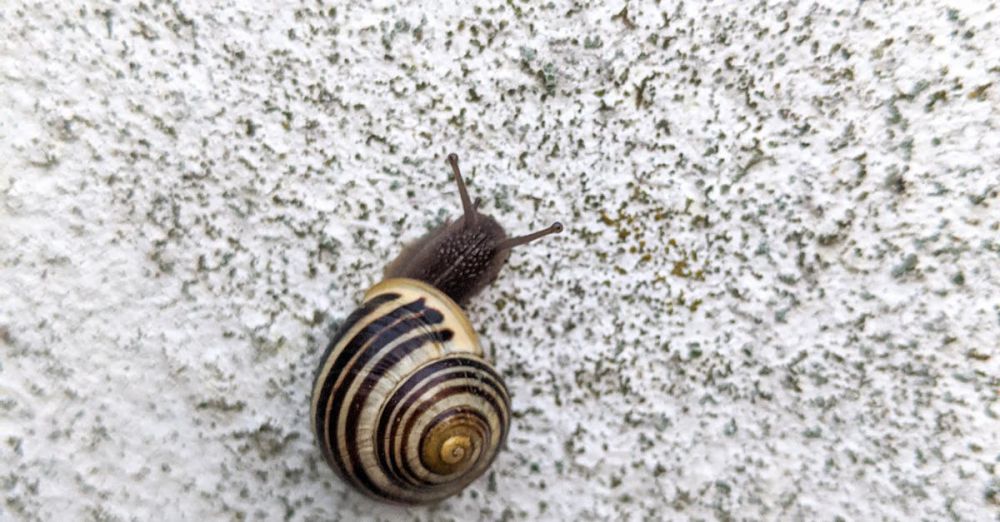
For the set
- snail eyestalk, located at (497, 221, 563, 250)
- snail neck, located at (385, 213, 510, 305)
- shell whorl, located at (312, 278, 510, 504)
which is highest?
snail eyestalk, located at (497, 221, 563, 250)

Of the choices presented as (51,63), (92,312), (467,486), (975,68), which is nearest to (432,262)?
(467,486)

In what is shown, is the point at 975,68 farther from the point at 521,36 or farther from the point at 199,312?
the point at 199,312

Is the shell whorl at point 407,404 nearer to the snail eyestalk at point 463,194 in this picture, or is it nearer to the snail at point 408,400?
the snail at point 408,400

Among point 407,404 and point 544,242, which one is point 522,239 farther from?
point 407,404

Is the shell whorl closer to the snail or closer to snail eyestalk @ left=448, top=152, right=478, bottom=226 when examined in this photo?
the snail

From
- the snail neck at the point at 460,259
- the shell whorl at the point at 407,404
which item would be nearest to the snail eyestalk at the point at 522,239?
the snail neck at the point at 460,259

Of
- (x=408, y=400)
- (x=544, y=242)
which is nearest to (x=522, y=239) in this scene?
(x=544, y=242)

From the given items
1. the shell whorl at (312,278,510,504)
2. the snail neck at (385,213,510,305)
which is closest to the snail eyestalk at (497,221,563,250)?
the snail neck at (385,213,510,305)
